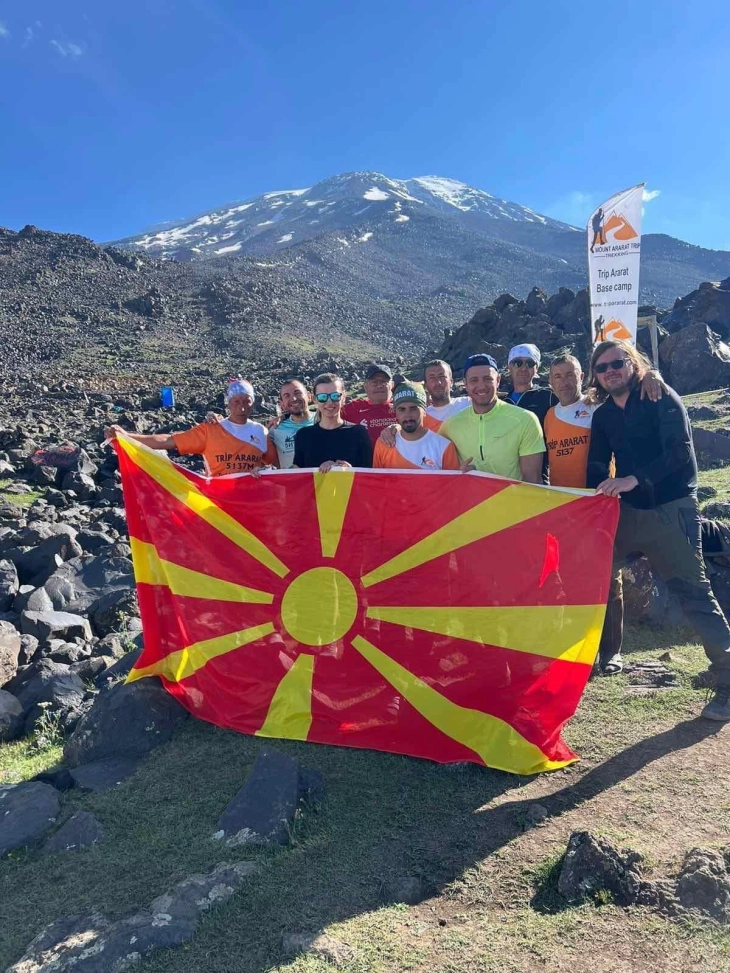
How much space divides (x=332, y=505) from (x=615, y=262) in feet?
33.4

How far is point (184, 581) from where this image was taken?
5.26 meters

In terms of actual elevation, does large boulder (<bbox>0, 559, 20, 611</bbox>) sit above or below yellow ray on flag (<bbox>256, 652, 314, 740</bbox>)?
above

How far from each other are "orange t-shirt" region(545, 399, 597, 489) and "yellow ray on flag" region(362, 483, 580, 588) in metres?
0.57

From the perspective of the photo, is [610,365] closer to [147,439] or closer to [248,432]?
[248,432]

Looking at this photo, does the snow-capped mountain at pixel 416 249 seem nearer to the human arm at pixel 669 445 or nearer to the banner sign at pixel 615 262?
Result: the banner sign at pixel 615 262

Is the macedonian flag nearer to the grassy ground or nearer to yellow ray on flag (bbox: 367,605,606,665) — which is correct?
yellow ray on flag (bbox: 367,605,606,665)

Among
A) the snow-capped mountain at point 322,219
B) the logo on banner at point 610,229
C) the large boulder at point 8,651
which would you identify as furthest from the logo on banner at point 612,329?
the snow-capped mountain at point 322,219

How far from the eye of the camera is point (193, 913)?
11.0 feet

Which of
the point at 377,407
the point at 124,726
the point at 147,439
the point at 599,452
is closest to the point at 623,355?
the point at 599,452

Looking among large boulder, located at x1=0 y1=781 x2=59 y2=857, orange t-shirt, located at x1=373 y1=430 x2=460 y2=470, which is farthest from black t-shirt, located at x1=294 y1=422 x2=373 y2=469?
large boulder, located at x1=0 y1=781 x2=59 y2=857

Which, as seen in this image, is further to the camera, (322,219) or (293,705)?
(322,219)

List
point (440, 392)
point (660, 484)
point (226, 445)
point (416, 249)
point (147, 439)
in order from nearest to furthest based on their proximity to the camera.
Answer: point (660, 484) → point (147, 439) → point (226, 445) → point (440, 392) → point (416, 249)

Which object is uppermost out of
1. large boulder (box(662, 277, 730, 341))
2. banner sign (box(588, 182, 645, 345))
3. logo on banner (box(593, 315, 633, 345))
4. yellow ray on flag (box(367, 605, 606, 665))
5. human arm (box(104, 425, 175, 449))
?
large boulder (box(662, 277, 730, 341))

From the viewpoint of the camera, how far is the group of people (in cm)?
459
